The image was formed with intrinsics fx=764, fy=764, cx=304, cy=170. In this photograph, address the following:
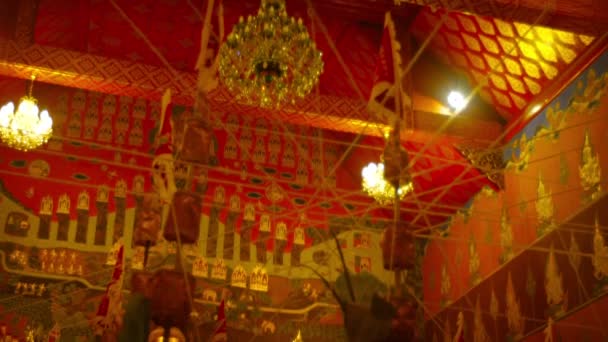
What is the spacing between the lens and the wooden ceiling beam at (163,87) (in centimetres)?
625

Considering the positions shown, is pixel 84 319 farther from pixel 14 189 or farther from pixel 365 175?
pixel 365 175

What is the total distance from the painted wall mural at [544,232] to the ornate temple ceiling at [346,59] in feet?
0.98

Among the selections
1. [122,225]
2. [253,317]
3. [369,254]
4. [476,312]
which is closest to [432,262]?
[369,254]

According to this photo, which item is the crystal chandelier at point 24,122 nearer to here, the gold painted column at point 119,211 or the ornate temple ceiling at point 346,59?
the ornate temple ceiling at point 346,59

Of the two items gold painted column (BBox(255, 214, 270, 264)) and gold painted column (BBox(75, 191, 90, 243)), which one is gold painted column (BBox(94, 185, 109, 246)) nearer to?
gold painted column (BBox(75, 191, 90, 243))

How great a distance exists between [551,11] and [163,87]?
3.30m

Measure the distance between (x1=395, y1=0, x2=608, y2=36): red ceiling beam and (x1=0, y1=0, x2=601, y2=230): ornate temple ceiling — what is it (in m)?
0.49

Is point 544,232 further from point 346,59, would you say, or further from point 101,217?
point 101,217

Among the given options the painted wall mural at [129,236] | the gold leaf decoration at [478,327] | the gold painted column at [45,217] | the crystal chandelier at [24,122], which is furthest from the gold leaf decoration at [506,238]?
the gold painted column at [45,217]

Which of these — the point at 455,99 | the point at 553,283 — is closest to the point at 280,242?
the point at 455,99

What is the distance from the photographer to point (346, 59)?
23.5ft

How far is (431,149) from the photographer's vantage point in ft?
23.5

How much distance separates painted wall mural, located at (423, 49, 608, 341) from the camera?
16.6 ft

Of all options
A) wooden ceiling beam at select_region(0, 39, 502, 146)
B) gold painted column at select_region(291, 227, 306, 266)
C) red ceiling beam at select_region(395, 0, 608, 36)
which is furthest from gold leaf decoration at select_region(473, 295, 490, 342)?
red ceiling beam at select_region(395, 0, 608, 36)
